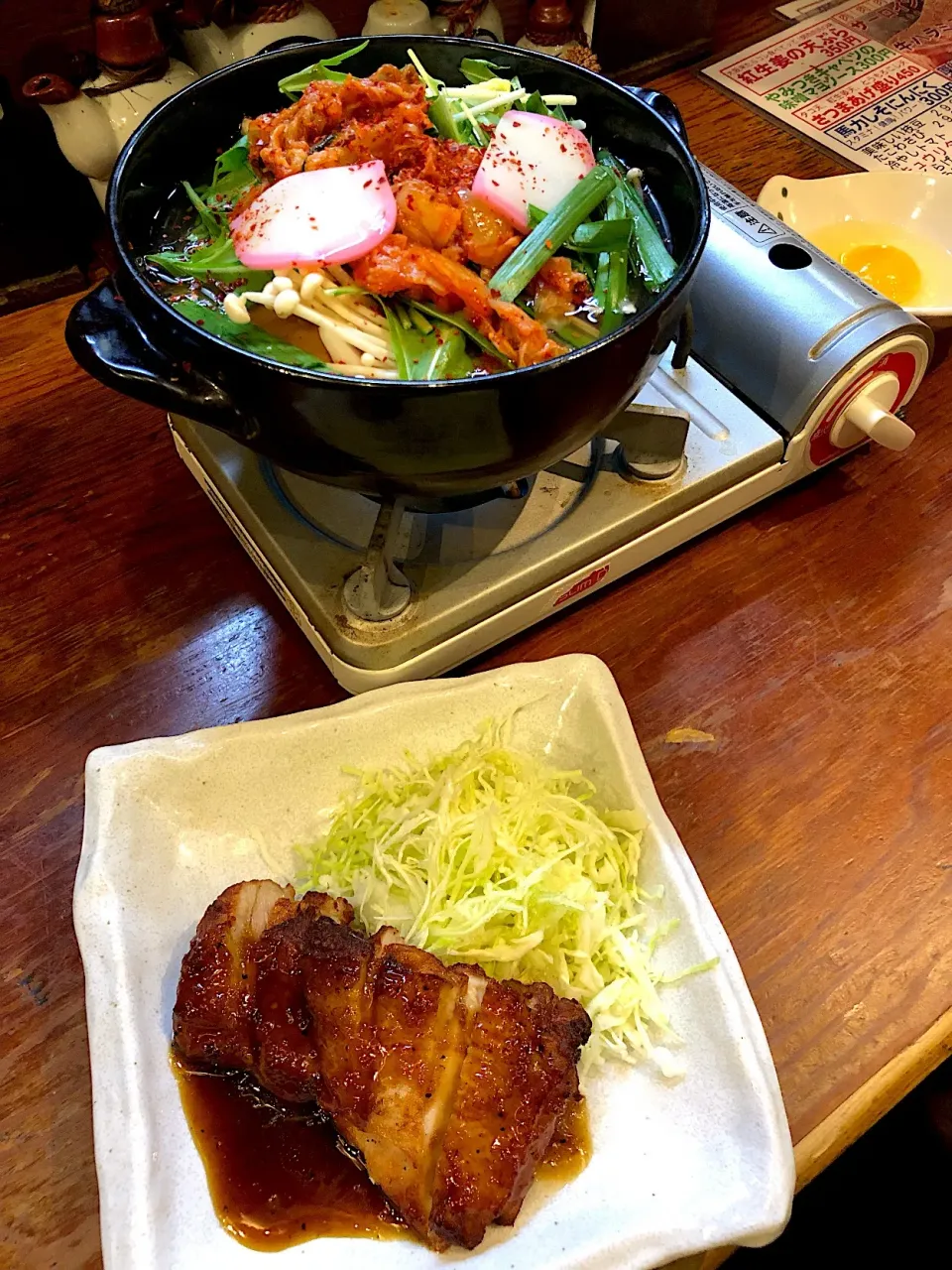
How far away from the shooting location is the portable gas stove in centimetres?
114

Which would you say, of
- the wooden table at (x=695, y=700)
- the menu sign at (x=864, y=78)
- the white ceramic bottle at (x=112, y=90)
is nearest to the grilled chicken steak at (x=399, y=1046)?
the wooden table at (x=695, y=700)

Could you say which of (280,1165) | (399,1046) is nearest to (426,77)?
(399,1046)

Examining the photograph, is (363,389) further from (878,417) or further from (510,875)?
(878,417)

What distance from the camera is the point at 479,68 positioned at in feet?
3.92

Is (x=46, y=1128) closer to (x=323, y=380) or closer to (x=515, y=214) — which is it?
(x=323, y=380)

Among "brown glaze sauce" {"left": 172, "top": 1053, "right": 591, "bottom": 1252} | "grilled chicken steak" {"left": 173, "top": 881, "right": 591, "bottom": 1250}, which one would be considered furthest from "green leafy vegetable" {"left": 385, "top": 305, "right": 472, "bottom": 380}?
"brown glaze sauce" {"left": 172, "top": 1053, "right": 591, "bottom": 1252}

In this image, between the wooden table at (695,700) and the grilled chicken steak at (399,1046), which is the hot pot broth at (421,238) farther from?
the grilled chicken steak at (399,1046)

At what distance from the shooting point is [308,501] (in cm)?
123

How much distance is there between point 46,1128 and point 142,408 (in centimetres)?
106

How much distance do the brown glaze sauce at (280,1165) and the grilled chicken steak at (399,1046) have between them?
0.03m

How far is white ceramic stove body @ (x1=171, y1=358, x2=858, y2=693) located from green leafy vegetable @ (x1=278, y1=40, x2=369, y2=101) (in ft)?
1.41

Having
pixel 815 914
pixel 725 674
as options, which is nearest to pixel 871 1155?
pixel 815 914

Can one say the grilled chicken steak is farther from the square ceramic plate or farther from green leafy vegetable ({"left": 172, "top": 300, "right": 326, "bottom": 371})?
green leafy vegetable ({"left": 172, "top": 300, "right": 326, "bottom": 371})

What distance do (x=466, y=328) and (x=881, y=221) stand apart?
1167 millimetres
